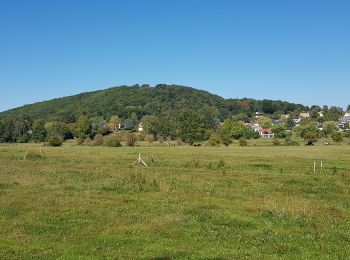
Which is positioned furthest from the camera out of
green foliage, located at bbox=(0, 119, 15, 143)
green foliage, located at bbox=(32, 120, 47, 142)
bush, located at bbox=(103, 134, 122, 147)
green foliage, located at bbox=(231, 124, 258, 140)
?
green foliage, located at bbox=(0, 119, 15, 143)

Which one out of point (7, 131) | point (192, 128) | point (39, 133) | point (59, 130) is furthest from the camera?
point (7, 131)

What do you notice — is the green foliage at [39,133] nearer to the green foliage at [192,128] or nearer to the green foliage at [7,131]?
the green foliage at [7,131]

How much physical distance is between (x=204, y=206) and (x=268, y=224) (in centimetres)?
478

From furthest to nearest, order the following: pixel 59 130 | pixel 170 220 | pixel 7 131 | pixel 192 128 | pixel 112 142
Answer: pixel 7 131
pixel 59 130
pixel 192 128
pixel 112 142
pixel 170 220

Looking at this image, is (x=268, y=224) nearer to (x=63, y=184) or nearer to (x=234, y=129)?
(x=63, y=184)

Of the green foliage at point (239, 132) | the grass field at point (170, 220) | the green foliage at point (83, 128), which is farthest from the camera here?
the green foliage at point (239, 132)

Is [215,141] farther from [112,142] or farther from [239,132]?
[239,132]

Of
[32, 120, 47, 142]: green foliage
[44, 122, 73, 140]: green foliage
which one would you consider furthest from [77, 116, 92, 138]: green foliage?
[32, 120, 47, 142]: green foliage

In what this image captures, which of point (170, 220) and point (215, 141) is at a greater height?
point (215, 141)

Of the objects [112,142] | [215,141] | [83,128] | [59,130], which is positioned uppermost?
[83,128]

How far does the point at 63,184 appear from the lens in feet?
105

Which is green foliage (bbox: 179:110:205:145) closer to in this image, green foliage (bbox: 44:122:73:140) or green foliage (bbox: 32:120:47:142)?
green foliage (bbox: 44:122:73:140)

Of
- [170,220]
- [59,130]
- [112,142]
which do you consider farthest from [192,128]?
[170,220]

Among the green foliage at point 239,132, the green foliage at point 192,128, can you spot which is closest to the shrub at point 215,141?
the green foliage at point 192,128
